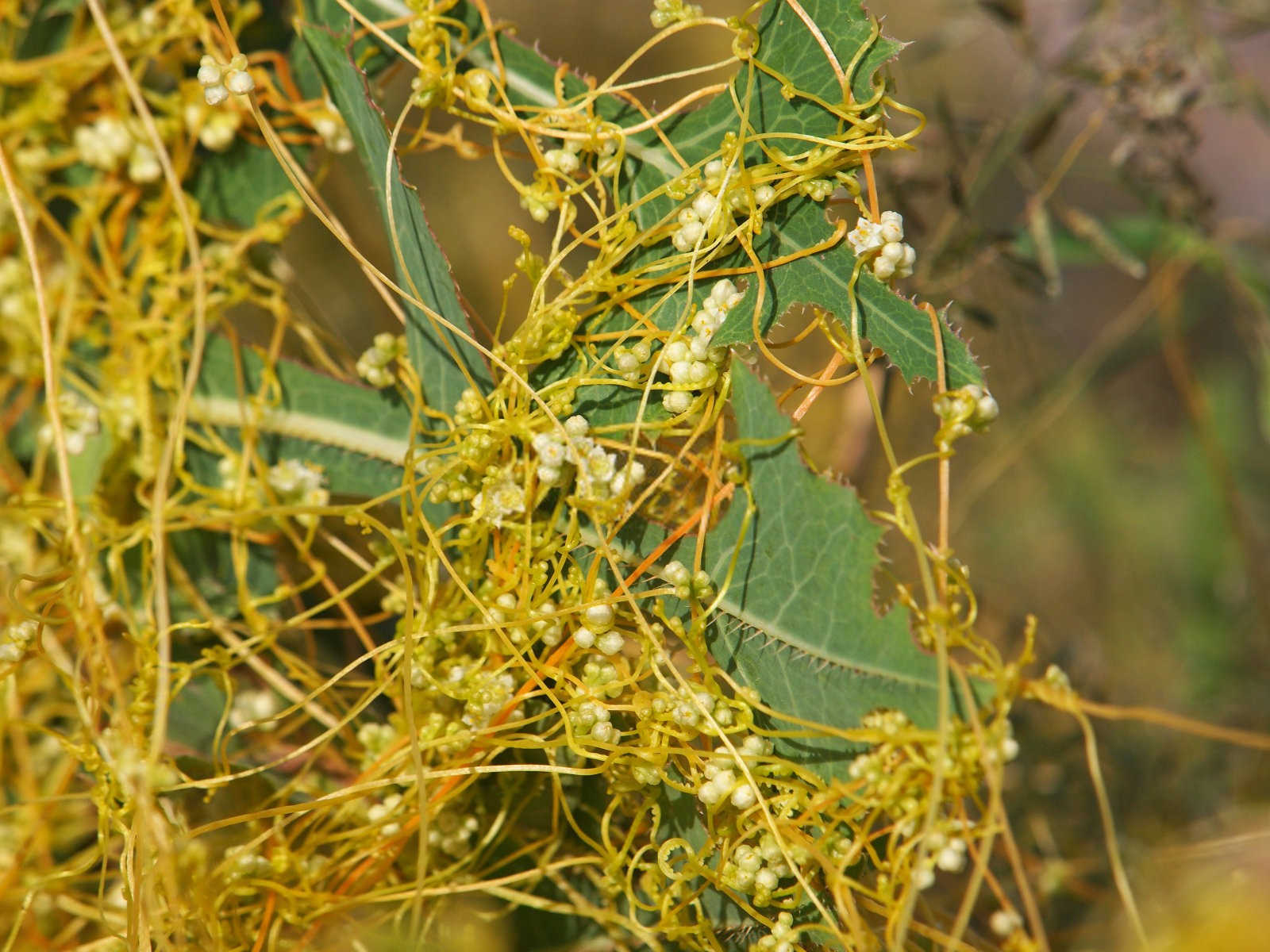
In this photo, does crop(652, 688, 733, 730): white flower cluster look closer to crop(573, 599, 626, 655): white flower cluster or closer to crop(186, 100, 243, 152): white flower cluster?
crop(573, 599, 626, 655): white flower cluster

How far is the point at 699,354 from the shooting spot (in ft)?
1.58

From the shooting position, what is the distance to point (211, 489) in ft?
2.02

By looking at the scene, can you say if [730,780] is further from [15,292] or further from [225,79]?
[15,292]

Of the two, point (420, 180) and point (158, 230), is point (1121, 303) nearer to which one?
point (420, 180)

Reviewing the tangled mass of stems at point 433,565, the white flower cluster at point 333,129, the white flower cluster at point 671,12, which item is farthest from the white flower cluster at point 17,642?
the white flower cluster at point 671,12

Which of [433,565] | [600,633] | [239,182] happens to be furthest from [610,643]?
[239,182]

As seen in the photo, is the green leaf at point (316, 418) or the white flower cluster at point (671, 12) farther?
the green leaf at point (316, 418)

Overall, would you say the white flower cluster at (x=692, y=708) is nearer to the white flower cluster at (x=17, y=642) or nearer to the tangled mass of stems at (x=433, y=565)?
the tangled mass of stems at (x=433, y=565)

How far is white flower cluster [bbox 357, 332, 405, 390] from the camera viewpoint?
1.90 ft

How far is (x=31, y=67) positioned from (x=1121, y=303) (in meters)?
1.72

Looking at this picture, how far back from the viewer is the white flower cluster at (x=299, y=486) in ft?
1.99

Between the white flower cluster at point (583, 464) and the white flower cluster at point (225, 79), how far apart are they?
260 mm

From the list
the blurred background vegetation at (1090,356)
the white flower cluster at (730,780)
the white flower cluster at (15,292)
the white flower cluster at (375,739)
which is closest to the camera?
the white flower cluster at (730,780)

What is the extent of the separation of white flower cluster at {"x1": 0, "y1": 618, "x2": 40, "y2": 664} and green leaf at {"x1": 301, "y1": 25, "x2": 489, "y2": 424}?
0.27m
